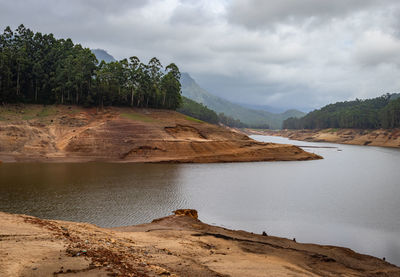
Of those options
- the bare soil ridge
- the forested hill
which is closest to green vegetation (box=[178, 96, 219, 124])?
the forested hill

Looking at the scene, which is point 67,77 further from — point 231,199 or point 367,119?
point 367,119

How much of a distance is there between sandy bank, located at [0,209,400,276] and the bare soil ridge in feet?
121

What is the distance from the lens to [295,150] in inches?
2505

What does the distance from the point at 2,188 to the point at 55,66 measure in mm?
49383

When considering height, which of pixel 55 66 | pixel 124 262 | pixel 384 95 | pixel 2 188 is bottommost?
pixel 2 188

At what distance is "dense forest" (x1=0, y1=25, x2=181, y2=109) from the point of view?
2451 inches

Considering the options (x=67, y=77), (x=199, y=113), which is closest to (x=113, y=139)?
(x=67, y=77)

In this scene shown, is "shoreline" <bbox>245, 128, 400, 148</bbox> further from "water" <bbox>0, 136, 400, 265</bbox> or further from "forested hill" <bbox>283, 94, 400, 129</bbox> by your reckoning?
"water" <bbox>0, 136, 400, 265</bbox>

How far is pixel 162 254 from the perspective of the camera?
39.1 feet

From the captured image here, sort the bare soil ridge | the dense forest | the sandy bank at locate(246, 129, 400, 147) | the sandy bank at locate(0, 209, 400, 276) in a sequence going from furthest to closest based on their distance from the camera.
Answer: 1. the sandy bank at locate(246, 129, 400, 147)
2. the dense forest
3. the bare soil ridge
4. the sandy bank at locate(0, 209, 400, 276)

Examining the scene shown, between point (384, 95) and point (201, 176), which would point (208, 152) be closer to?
point (201, 176)

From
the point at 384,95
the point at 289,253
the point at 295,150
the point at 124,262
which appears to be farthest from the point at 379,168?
the point at 384,95

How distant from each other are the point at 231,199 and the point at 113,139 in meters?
33.7

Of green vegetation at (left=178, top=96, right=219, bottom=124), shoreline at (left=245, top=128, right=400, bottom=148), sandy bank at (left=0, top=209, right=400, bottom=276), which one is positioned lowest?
sandy bank at (left=0, top=209, right=400, bottom=276)
